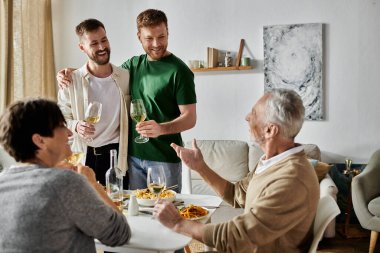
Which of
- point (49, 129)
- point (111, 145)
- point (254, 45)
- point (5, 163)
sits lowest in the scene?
point (5, 163)

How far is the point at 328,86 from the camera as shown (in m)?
4.43

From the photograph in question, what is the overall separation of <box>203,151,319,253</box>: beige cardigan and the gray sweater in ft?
1.54

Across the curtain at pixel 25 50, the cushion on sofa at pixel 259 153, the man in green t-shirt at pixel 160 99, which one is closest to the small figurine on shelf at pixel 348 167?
the cushion on sofa at pixel 259 153

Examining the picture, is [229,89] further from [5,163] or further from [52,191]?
[52,191]

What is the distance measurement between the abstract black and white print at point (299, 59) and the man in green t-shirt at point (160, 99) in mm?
1949

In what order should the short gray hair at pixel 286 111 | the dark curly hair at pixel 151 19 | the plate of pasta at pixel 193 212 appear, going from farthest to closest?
the dark curly hair at pixel 151 19, the plate of pasta at pixel 193 212, the short gray hair at pixel 286 111

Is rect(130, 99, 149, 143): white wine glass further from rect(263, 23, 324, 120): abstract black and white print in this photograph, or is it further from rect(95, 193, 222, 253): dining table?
rect(263, 23, 324, 120): abstract black and white print

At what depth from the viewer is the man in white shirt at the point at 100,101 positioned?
2.71m

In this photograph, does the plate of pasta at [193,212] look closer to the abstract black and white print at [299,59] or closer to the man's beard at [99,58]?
the man's beard at [99,58]

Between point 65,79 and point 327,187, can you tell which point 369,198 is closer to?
point 327,187

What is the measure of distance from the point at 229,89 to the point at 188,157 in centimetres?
278

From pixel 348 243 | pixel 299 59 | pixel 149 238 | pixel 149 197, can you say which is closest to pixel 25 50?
pixel 299 59

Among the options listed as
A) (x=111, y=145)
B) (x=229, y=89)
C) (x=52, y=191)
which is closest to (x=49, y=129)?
(x=52, y=191)

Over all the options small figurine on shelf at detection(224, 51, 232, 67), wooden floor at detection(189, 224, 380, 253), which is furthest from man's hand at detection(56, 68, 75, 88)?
small figurine on shelf at detection(224, 51, 232, 67)
